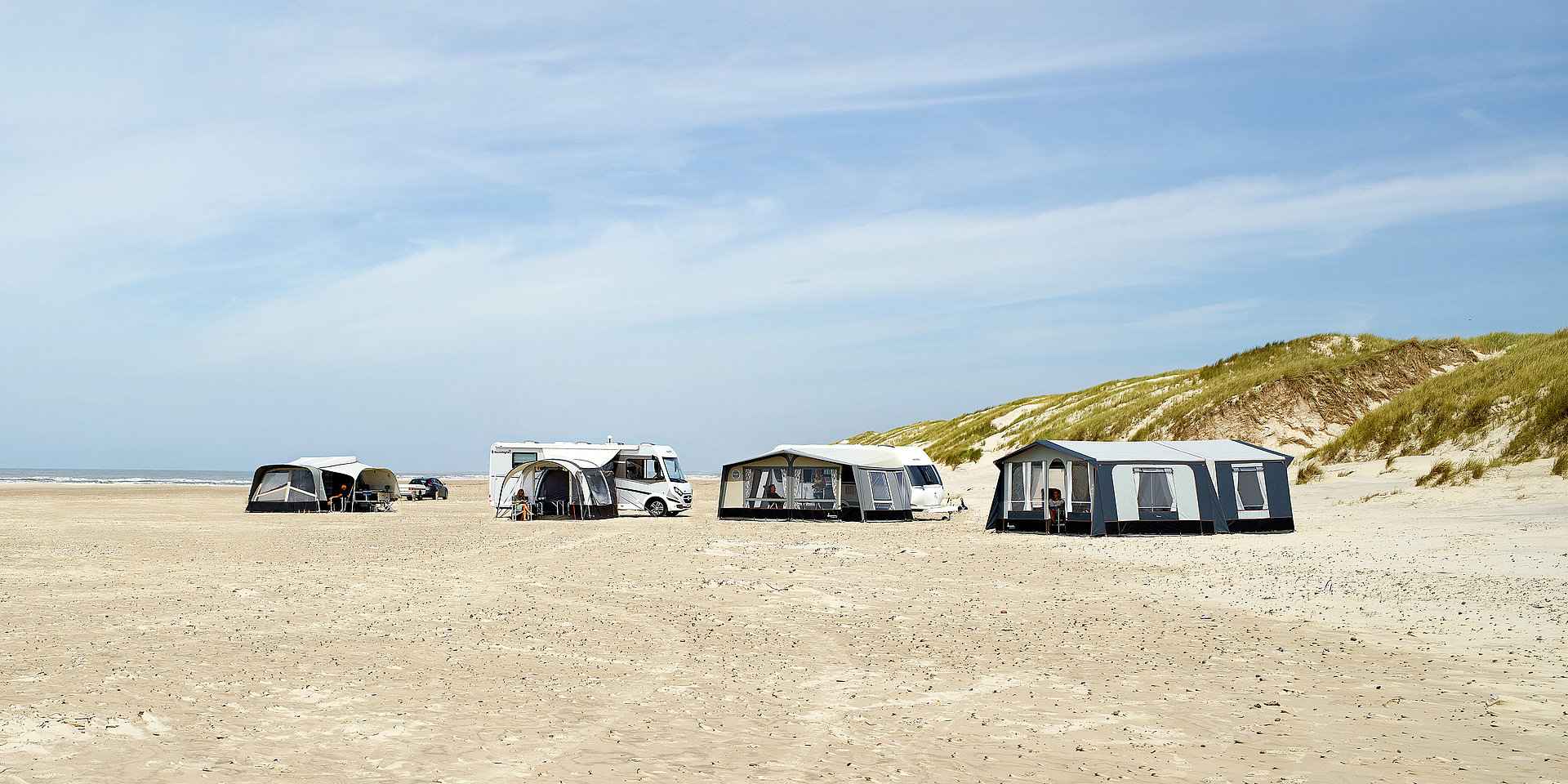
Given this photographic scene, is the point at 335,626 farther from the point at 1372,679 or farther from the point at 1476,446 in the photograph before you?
the point at 1476,446

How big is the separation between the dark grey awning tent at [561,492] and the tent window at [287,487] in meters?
8.47

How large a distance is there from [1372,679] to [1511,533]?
38.2ft

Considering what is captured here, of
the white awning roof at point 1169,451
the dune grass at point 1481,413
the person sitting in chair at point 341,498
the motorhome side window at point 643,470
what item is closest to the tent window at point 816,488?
the motorhome side window at point 643,470

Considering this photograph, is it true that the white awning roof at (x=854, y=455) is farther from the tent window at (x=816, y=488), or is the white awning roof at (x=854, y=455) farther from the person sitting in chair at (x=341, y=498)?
the person sitting in chair at (x=341, y=498)

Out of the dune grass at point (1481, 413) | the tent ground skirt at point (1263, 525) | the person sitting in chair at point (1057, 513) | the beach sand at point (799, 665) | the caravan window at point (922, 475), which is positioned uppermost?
the dune grass at point (1481, 413)

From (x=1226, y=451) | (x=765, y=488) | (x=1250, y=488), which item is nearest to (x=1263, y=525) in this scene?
(x=1250, y=488)

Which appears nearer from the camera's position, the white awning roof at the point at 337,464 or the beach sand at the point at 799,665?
the beach sand at the point at 799,665

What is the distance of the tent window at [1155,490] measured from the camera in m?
23.9

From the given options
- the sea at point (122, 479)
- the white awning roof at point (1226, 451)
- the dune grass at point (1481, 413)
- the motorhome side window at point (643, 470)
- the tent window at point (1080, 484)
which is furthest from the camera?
the sea at point (122, 479)

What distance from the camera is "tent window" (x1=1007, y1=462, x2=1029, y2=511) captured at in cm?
2575

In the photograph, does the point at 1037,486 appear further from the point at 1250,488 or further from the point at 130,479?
the point at 130,479

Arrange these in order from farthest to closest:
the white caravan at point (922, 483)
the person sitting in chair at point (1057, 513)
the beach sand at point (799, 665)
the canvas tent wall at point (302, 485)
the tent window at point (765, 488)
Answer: the canvas tent wall at point (302, 485), the tent window at point (765, 488), the white caravan at point (922, 483), the person sitting in chair at point (1057, 513), the beach sand at point (799, 665)

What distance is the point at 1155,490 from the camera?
78.7ft

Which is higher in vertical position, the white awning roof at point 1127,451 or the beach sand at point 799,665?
the white awning roof at point 1127,451
